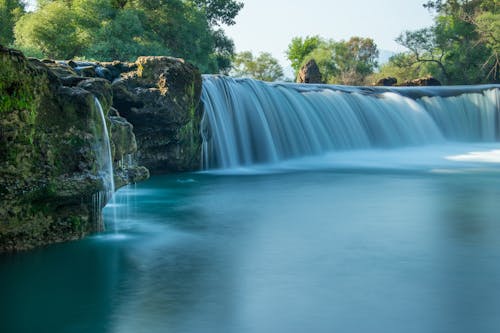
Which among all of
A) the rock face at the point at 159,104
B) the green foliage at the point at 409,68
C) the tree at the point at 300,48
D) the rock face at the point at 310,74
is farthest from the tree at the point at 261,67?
the rock face at the point at 159,104

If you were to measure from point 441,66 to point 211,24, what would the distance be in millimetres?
16050

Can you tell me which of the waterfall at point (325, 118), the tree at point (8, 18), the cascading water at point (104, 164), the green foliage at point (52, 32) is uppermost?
the tree at point (8, 18)

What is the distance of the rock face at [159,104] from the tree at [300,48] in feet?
195

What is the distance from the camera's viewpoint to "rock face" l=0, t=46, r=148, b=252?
5.31 metres

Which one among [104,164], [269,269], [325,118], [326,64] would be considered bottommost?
[269,269]

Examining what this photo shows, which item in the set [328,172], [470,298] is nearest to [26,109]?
[470,298]

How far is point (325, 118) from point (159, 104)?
27.9 ft

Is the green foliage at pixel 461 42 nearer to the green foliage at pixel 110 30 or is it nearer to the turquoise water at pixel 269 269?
the green foliage at pixel 110 30

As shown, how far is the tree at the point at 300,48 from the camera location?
236ft

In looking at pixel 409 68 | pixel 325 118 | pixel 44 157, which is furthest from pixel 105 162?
pixel 409 68

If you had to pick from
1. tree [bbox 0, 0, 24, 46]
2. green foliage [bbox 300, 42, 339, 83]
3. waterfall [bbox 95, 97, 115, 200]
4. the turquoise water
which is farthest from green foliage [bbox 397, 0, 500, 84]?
waterfall [bbox 95, 97, 115, 200]

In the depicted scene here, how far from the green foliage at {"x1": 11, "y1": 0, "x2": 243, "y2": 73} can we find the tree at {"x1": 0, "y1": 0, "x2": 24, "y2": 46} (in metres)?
3.57

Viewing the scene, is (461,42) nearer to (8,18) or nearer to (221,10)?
(221,10)

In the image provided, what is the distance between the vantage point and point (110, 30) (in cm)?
2517
